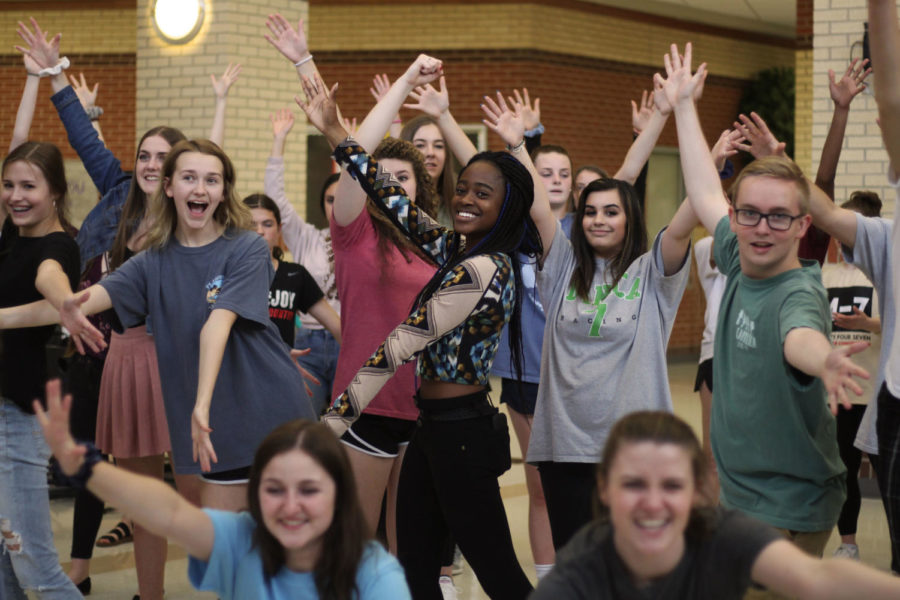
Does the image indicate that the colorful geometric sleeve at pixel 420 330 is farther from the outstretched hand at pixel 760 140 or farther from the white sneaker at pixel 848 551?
the white sneaker at pixel 848 551

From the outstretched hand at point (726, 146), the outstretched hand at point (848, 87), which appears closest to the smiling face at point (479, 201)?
the outstretched hand at point (726, 146)

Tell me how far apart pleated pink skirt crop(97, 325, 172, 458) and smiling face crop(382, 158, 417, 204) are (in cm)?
122

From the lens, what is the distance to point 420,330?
3.37m

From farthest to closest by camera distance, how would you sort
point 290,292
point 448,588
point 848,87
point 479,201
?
1. point 290,292
2. point 448,588
3. point 848,87
4. point 479,201

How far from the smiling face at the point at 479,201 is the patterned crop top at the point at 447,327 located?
12 cm

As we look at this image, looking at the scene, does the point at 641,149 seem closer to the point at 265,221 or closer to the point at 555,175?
the point at 555,175

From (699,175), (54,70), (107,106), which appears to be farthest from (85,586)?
(107,106)

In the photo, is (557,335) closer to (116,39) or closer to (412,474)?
(412,474)

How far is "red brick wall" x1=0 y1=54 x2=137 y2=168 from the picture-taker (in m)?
14.7

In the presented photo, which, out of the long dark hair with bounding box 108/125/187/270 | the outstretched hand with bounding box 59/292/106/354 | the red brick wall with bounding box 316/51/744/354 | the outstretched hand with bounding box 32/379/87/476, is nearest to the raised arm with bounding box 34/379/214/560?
the outstretched hand with bounding box 32/379/87/476

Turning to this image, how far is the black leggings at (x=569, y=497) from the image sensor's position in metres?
3.83

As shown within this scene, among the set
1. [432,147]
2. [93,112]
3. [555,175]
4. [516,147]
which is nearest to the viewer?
[516,147]

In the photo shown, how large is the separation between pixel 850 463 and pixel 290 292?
2927 mm

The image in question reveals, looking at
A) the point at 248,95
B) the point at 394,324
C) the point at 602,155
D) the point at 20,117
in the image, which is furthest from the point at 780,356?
the point at 602,155
